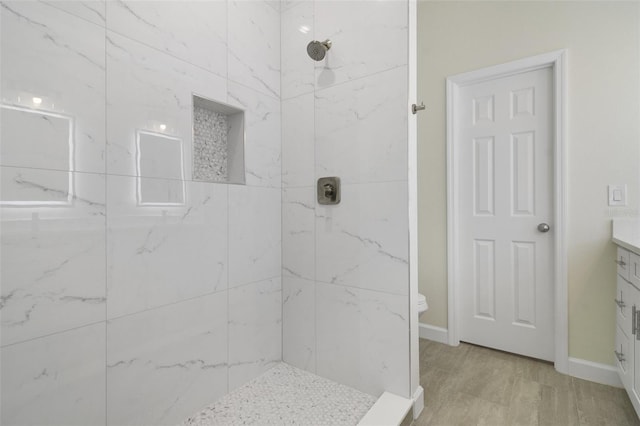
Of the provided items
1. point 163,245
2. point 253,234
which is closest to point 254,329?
point 253,234

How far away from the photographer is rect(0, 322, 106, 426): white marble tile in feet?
3.14

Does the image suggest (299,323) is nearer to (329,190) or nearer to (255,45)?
→ (329,190)

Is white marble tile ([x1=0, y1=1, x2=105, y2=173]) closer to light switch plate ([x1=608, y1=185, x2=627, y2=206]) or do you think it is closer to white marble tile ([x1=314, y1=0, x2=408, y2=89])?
white marble tile ([x1=314, y1=0, x2=408, y2=89])

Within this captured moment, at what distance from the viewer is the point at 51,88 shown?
102 centimetres

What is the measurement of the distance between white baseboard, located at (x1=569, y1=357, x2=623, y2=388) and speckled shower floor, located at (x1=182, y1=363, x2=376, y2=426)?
4.48 ft

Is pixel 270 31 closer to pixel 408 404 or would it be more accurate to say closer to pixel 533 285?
pixel 408 404

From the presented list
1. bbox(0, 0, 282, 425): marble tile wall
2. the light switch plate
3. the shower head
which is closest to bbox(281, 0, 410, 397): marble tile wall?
the shower head

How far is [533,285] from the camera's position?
7.07 ft

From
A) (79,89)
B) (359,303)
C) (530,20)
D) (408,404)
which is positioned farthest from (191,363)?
(530,20)

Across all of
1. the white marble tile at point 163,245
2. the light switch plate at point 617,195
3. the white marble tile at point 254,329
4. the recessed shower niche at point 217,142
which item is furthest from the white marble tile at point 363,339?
the light switch plate at point 617,195

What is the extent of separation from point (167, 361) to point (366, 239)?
3.39 ft

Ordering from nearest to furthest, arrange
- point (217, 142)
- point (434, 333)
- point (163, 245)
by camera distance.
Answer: point (163, 245) < point (217, 142) < point (434, 333)

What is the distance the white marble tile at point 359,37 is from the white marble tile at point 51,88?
104 cm

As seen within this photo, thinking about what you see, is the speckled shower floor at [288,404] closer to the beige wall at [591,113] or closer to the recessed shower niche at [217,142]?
the recessed shower niche at [217,142]
